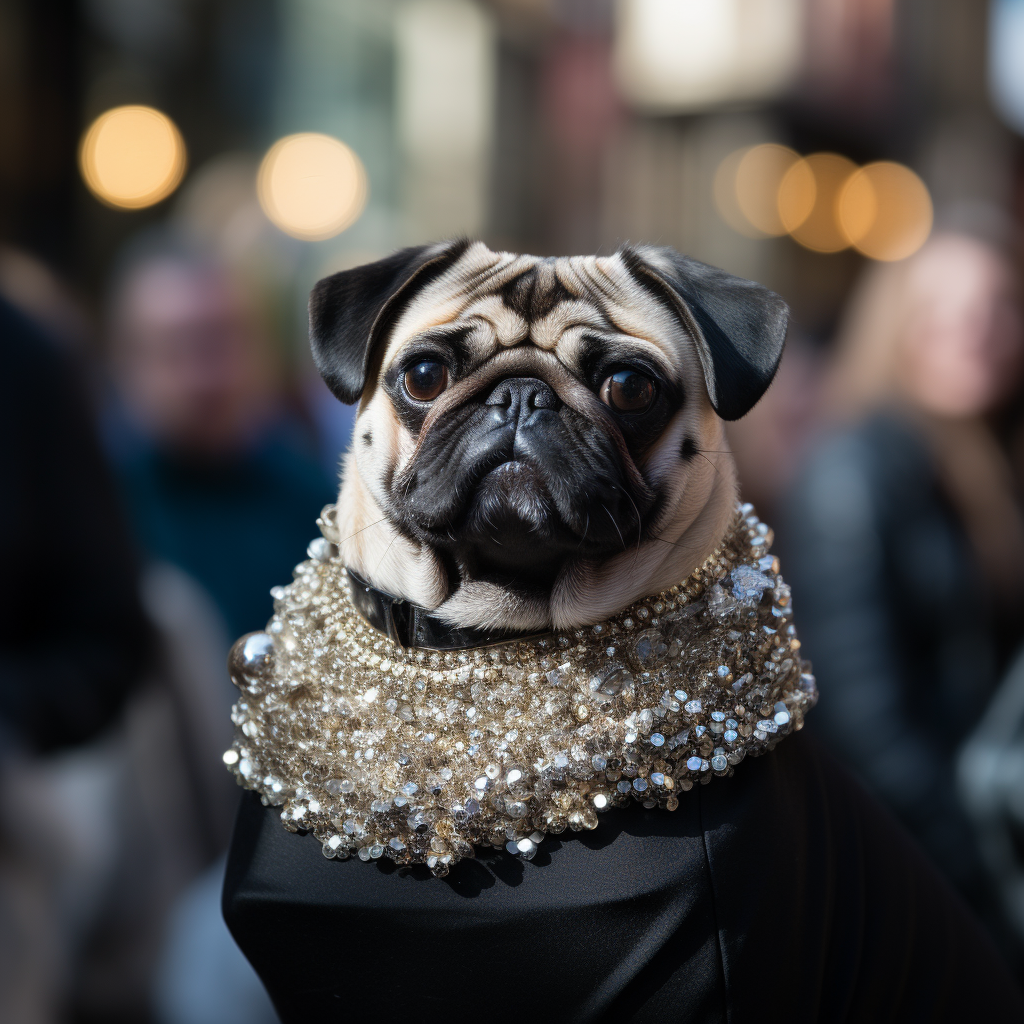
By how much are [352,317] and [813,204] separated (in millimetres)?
14300

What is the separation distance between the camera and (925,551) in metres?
2.64

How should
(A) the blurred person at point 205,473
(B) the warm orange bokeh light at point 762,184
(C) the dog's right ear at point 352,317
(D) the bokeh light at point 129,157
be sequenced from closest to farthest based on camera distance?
(C) the dog's right ear at point 352,317 < (A) the blurred person at point 205,473 < (D) the bokeh light at point 129,157 < (B) the warm orange bokeh light at point 762,184

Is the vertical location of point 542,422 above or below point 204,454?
above

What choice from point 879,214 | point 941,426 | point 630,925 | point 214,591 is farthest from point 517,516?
point 879,214

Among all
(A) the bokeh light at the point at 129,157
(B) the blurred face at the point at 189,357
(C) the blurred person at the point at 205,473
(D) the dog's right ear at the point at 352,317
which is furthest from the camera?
(A) the bokeh light at the point at 129,157

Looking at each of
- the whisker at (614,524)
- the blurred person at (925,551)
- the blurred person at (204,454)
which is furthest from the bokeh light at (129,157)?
the whisker at (614,524)

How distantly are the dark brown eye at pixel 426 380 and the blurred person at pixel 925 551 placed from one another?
1.74 meters

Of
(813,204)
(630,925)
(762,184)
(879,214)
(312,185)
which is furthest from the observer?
(813,204)

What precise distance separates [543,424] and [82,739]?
1.68 metres

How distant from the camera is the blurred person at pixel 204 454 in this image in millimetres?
3229

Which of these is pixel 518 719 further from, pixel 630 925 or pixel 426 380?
pixel 426 380

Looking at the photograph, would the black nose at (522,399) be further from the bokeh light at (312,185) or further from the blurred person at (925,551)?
the bokeh light at (312,185)

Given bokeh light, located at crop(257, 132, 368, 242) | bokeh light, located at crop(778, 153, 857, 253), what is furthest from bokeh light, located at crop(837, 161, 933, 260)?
bokeh light, located at crop(257, 132, 368, 242)

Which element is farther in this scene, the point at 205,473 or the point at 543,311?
the point at 205,473
